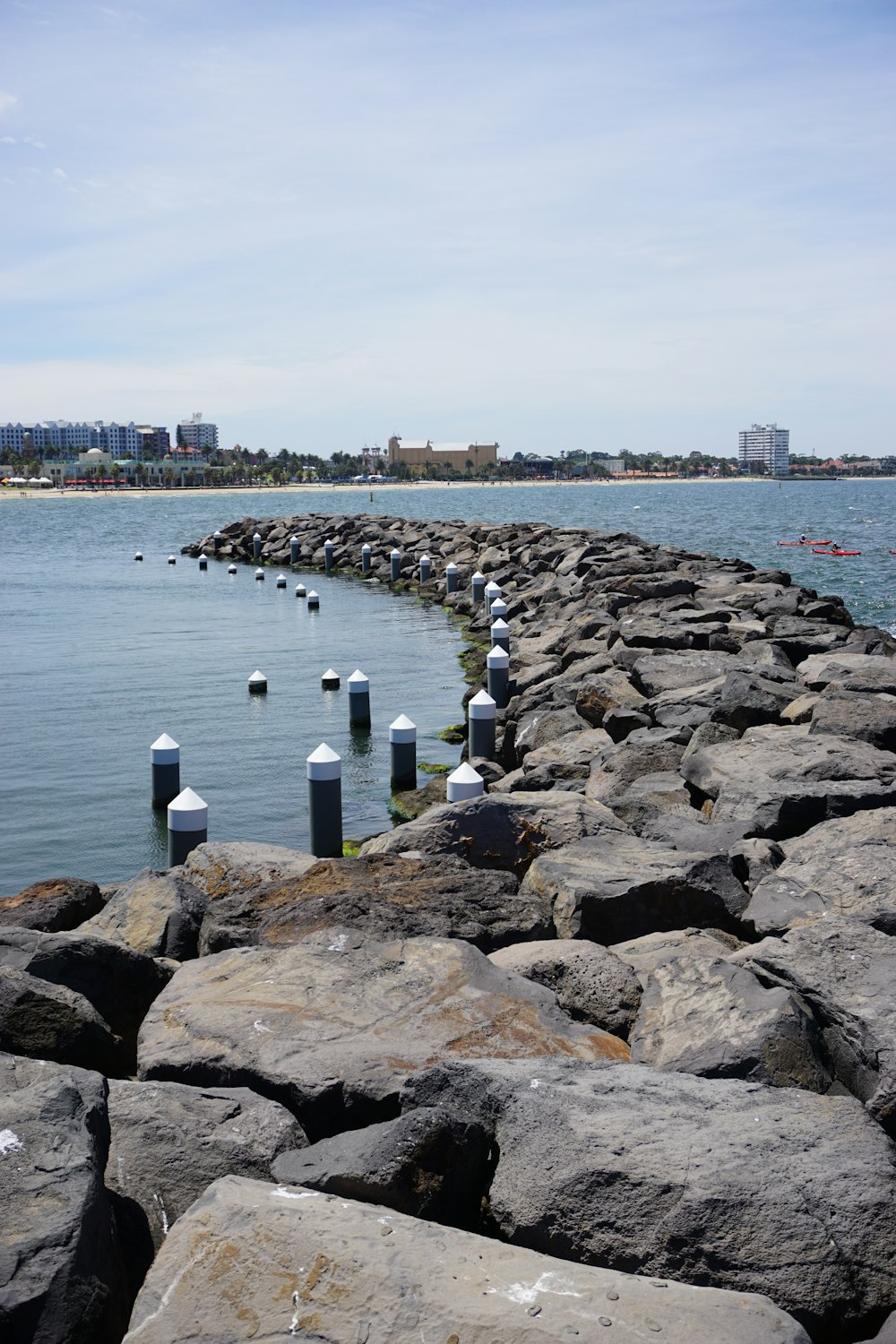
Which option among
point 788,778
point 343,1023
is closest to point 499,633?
point 788,778

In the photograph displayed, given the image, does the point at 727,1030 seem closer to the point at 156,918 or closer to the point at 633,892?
the point at 633,892

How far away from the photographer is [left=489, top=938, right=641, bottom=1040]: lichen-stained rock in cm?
489

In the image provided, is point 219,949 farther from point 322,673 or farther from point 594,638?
point 322,673

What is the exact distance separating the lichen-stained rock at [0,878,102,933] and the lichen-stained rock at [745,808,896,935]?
12.2ft

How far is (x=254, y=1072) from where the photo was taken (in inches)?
167

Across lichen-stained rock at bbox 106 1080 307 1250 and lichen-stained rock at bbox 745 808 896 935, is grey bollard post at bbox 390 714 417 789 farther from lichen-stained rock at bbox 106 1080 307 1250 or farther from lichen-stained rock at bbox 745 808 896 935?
lichen-stained rock at bbox 106 1080 307 1250

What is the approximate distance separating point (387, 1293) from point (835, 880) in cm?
360

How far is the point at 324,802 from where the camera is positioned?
30.4ft

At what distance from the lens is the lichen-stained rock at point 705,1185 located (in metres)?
3.19

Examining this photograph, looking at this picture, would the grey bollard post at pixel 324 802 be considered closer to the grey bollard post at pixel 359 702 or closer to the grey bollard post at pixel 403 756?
the grey bollard post at pixel 403 756

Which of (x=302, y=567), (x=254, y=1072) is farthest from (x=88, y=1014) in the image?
(x=302, y=567)

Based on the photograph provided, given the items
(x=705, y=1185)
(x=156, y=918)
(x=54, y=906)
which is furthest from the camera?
(x=54, y=906)

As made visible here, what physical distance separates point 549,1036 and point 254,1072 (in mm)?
1084

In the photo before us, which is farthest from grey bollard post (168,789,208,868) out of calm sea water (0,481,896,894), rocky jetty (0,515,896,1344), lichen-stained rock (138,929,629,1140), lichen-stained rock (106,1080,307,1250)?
lichen-stained rock (106,1080,307,1250)
